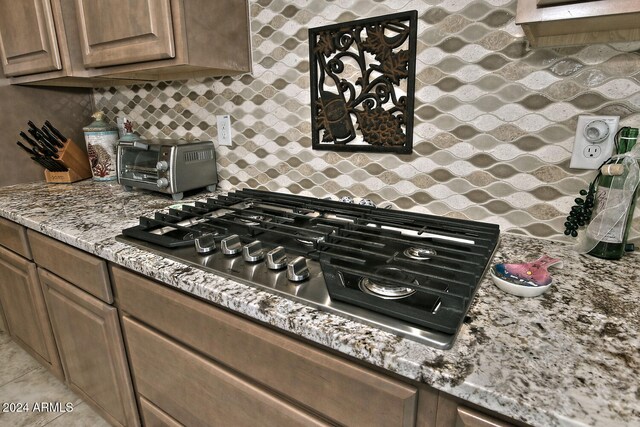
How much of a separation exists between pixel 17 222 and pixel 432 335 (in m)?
1.44

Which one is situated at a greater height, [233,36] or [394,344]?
[233,36]

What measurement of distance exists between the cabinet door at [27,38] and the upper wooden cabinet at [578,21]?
168 cm

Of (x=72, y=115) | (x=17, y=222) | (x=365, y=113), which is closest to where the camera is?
(x=365, y=113)

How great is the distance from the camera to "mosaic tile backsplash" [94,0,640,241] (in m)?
0.86

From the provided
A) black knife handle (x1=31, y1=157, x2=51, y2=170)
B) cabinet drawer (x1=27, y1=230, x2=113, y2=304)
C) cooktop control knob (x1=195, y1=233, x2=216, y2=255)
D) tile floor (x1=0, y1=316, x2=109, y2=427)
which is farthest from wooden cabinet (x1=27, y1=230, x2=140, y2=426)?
black knife handle (x1=31, y1=157, x2=51, y2=170)

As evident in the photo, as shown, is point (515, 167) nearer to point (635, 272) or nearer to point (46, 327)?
point (635, 272)

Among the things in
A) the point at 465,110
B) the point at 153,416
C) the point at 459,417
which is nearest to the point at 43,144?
the point at 153,416

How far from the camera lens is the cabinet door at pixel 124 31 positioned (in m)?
1.14

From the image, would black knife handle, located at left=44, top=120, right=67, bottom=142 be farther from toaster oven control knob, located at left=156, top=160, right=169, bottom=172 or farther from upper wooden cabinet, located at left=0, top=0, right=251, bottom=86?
toaster oven control knob, located at left=156, top=160, right=169, bottom=172

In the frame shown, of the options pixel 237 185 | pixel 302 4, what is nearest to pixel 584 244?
pixel 302 4

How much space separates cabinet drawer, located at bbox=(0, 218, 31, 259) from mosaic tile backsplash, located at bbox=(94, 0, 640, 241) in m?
0.92

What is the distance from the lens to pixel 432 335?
1.70 ft

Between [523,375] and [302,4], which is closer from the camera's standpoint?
[523,375]

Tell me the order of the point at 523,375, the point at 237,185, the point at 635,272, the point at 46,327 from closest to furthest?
the point at 523,375 → the point at 635,272 → the point at 46,327 → the point at 237,185
